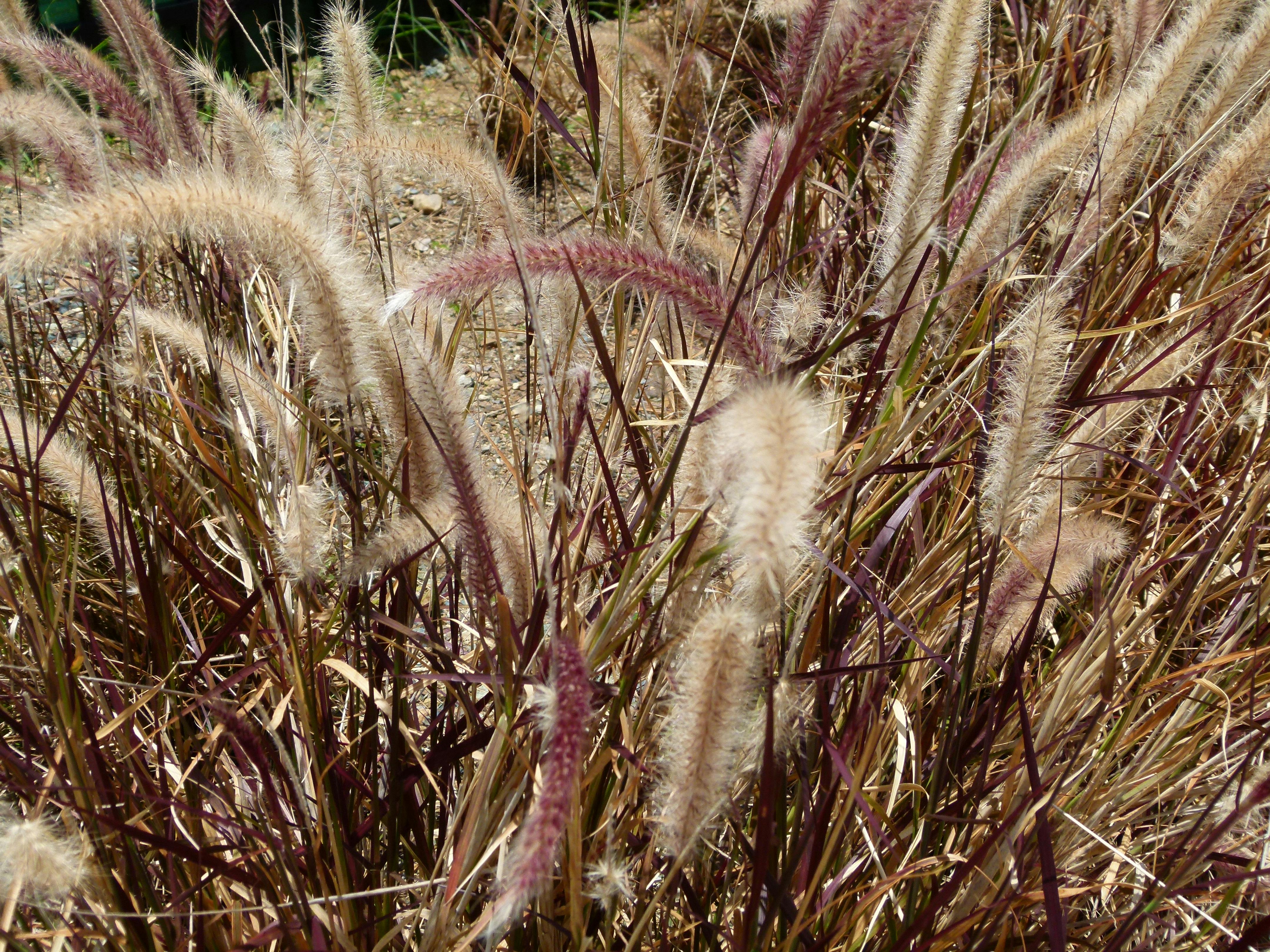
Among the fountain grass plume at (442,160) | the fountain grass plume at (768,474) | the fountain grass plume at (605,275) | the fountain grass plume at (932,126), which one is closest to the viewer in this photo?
the fountain grass plume at (768,474)

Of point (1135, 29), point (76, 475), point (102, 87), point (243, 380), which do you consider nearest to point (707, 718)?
point (243, 380)

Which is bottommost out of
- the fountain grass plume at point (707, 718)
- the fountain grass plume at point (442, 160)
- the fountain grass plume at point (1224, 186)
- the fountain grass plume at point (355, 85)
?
the fountain grass plume at point (707, 718)

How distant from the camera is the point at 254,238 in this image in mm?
958

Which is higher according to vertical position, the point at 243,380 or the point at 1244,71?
the point at 1244,71

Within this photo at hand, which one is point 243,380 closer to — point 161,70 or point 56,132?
point 56,132

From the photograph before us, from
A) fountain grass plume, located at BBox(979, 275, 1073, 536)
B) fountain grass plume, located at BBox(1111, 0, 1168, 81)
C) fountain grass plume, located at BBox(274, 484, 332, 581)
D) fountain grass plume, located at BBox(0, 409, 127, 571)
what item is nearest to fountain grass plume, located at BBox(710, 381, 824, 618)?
fountain grass plume, located at BBox(979, 275, 1073, 536)

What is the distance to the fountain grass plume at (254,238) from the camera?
0.83 m

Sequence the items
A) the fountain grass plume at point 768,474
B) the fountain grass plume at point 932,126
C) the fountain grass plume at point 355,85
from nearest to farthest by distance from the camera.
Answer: the fountain grass plume at point 768,474 → the fountain grass plume at point 932,126 → the fountain grass plume at point 355,85

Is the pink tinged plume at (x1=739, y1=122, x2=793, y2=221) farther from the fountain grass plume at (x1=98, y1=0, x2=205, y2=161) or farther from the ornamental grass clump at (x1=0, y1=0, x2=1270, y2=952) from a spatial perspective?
the fountain grass plume at (x1=98, y1=0, x2=205, y2=161)

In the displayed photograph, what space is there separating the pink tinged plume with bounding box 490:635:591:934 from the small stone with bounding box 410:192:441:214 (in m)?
3.03

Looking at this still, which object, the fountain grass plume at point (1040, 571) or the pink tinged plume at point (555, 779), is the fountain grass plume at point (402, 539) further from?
the fountain grass plume at point (1040, 571)

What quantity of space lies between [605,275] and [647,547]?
28 cm

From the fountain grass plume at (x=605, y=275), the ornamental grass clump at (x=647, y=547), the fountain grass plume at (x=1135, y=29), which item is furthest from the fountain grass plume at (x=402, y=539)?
the fountain grass plume at (x=1135, y=29)

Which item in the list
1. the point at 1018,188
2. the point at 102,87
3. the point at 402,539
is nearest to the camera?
the point at 402,539
